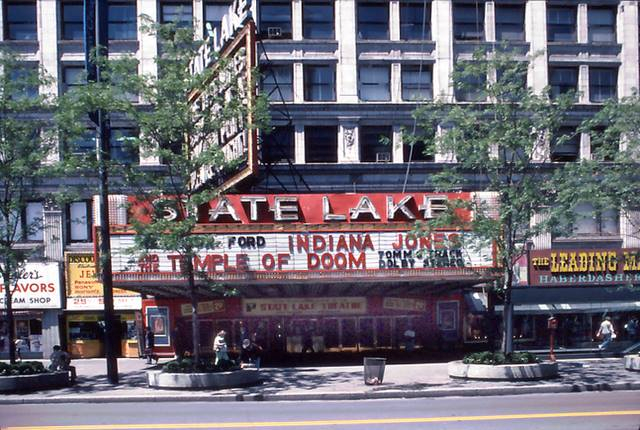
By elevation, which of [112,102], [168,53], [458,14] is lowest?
[112,102]

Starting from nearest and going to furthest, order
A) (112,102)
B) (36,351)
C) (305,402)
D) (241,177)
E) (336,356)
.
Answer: (305,402), (112,102), (241,177), (336,356), (36,351)

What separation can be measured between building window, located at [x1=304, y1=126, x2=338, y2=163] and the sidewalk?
13270mm

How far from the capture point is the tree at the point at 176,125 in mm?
22266

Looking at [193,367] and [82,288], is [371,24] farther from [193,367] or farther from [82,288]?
[193,367]

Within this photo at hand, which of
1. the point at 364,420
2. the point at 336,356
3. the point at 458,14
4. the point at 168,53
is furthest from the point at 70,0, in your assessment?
the point at 364,420

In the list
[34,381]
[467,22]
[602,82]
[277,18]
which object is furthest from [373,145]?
[34,381]

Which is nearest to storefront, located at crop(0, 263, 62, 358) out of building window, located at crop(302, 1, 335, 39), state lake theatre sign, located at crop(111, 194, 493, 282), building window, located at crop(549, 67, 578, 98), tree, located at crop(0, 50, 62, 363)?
state lake theatre sign, located at crop(111, 194, 493, 282)

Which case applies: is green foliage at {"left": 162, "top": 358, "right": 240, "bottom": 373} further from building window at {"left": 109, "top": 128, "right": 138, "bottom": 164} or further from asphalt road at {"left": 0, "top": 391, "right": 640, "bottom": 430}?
building window at {"left": 109, "top": 128, "right": 138, "bottom": 164}

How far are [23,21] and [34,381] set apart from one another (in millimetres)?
21429

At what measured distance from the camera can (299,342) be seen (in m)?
33.8

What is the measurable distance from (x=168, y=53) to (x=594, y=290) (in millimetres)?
22693

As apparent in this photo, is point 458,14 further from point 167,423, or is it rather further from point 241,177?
point 167,423

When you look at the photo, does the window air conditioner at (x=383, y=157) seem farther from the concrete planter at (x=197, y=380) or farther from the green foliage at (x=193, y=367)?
the concrete planter at (x=197, y=380)

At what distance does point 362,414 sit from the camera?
57.0ft
